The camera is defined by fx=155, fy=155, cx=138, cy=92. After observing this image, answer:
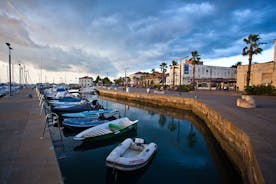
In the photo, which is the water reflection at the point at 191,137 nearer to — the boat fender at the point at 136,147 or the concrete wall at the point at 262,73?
the boat fender at the point at 136,147

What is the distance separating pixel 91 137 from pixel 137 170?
3.83 meters

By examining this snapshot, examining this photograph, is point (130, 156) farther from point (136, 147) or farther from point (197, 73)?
point (197, 73)

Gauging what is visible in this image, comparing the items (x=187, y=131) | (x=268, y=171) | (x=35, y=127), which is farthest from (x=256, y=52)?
(x=35, y=127)

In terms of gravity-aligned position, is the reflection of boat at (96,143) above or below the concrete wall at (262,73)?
below

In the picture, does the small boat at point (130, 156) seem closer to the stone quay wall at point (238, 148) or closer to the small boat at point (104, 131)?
the small boat at point (104, 131)

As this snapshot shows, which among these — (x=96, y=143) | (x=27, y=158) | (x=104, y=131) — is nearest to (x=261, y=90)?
(x=104, y=131)

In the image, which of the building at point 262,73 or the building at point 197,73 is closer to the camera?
the building at point 262,73

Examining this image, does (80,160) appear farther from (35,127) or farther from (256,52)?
(256,52)

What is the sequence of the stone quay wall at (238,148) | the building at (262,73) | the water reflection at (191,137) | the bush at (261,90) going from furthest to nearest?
the building at (262,73)
the bush at (261,90)
the water reflection at (191,137)
the stone quay wall at (238,148)

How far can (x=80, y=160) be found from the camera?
771 cm

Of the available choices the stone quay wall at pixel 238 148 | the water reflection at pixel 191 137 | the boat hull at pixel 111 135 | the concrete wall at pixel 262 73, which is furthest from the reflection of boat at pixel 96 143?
the concrete wall at pixel 262 73

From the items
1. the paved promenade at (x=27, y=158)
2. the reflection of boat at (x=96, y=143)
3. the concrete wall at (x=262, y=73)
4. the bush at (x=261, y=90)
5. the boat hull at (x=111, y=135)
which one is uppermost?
the concrete wall at (x=262, y=73)

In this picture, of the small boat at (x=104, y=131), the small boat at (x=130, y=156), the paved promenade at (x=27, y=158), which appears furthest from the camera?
the small boat at (x=104, y=131)

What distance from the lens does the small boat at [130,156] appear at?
19.4 ft
